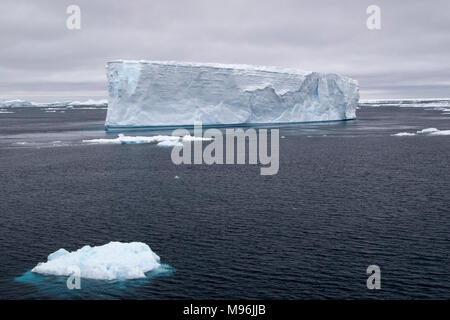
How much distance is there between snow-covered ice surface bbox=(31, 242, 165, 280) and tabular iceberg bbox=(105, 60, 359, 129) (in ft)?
146

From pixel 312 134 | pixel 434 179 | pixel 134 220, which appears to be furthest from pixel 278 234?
pixel 312 134

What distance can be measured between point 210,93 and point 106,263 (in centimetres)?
4883

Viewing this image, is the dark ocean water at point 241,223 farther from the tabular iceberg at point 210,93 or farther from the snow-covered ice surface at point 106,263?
the tabular iceberg at point 210,93

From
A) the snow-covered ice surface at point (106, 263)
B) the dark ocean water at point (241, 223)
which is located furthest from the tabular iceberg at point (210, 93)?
the snow-covered ice surface at point (106, 263)

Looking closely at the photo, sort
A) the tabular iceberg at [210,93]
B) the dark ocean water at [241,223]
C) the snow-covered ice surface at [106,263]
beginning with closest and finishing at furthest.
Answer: the dark ocean water at [241,223]
the snow-covered ice surface at [106,263]
the tabular iceberg at [210,93]

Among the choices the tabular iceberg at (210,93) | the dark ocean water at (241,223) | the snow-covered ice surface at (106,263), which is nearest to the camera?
the dark ocean water at (241,223)

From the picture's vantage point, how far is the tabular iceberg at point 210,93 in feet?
196

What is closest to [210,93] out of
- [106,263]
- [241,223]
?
[241,223]

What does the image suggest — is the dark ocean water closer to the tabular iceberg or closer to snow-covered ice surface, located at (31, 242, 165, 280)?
snow-covered ice surface, located at (31, 242, 165, 280)

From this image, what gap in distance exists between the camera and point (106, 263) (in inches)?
616

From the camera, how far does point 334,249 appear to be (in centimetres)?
1792

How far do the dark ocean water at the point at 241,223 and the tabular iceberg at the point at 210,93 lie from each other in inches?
786

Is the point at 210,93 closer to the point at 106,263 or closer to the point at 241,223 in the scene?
the point at 241,223

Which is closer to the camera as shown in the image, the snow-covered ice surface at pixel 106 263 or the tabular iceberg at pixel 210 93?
the snow-covered ice surface at pixel 106 263
